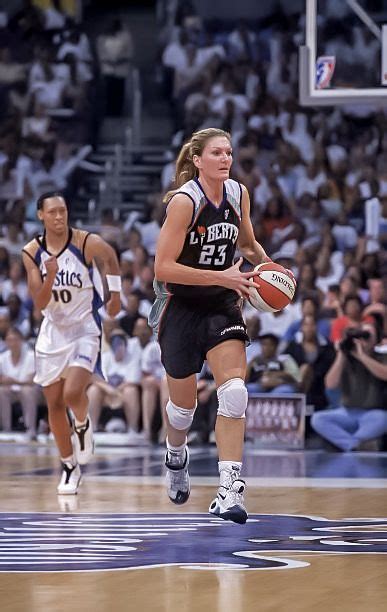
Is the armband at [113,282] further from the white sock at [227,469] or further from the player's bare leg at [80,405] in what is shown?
the white sock at [227,469]

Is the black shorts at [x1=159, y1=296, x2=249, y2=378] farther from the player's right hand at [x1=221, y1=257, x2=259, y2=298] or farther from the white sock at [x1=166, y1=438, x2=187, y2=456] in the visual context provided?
the white sock at [x1=166, y1=438, x2=187, y2=456]

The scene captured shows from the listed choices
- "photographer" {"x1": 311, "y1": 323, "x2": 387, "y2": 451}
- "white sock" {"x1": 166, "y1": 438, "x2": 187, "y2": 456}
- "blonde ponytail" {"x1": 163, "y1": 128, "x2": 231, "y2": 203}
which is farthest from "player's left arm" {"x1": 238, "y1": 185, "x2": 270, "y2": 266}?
"photographer" {"x1": 311, "y1": 323, "x2": 387, "y2": 451}

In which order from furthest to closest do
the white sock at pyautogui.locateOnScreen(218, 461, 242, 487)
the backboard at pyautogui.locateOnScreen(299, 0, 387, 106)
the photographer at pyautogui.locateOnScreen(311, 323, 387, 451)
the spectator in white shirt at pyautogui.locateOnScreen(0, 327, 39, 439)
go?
the spectator in white shirt at pyautogui.locateOnScreen(0, 327, 39, 439), the photographer at pyautogui.locateOnScreen(311, 323, 387, 451), the backboard at pyautogui.locateOnScreen(299, 0, 387, 106), the white sock at pyautogui.locateOnScreen(218, 461, 242, 487)

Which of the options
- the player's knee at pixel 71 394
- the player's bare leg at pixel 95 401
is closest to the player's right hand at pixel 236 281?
the player's knee at pixel 71 394

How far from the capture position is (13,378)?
15.2 meters

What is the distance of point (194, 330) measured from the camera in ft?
24.9

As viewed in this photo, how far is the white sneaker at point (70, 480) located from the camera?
9.59 meters

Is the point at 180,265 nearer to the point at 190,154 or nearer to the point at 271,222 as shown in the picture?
the point at 190,154

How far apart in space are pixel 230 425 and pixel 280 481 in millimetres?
3437

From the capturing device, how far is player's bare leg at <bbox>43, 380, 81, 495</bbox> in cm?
963

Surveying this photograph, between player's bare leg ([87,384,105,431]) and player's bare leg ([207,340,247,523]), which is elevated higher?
player's bare leg ([207,340,247,523])

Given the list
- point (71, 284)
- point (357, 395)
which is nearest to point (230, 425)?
point (71, 284)

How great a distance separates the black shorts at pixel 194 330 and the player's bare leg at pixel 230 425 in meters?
0.08

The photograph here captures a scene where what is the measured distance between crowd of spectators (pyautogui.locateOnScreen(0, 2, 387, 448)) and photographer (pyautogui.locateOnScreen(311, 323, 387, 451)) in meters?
0.05
